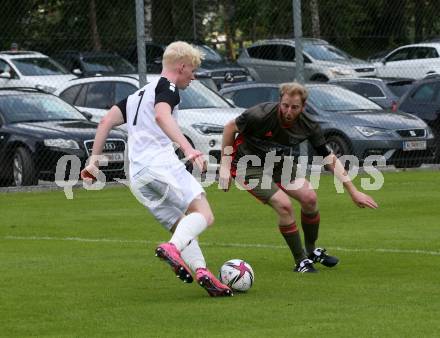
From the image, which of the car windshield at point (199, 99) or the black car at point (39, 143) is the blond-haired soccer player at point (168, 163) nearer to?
the black car at point (39, 143)

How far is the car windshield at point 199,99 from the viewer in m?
23.4

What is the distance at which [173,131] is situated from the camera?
9625 millimetres

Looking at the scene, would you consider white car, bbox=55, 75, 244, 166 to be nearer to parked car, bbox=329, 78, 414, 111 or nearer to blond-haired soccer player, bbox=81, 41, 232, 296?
parked car, bbox=329, 78, 414, 111

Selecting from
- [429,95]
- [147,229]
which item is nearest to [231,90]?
[429,95]

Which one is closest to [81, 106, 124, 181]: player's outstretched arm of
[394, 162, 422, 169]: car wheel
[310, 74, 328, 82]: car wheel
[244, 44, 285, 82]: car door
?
[394, 162, 422, 169]: car wheel

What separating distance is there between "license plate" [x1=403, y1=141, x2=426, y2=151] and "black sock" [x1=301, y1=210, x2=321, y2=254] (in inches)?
436

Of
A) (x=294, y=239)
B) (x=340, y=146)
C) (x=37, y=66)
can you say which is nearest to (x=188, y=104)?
(x=340, y=146)

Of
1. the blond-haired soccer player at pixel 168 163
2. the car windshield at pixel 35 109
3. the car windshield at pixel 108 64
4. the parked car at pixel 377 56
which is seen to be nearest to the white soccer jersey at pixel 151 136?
the blond-haired soccer player at pixel 168 163

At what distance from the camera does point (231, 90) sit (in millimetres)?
26031

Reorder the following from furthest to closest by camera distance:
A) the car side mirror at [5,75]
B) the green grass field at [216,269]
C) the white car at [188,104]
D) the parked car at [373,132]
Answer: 1. the car side mirror at [5,75]
2. the parked car at [373,132]
3. the white car at [188,104]
4. the green grass field at [216,269]

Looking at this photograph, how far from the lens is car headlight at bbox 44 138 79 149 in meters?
20.8

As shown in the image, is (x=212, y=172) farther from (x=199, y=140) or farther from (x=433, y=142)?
(x=433, y=142)

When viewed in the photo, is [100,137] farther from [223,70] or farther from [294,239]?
[223,70]

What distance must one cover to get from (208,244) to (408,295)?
13.9 feet
